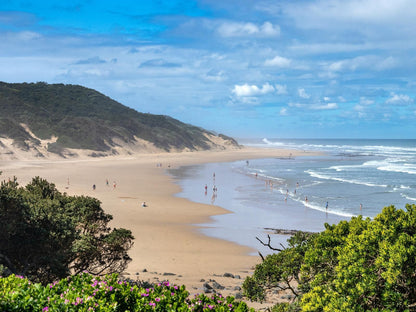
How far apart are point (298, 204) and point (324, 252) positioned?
107 feet

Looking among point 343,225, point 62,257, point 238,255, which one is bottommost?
point 238,255

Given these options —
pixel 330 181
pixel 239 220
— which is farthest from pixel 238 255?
pixel 330 181

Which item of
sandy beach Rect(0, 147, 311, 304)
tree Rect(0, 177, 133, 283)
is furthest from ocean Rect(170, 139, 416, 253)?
Answer: tree Rect(0, 177, 133, 283)

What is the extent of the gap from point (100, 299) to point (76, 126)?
388 feet

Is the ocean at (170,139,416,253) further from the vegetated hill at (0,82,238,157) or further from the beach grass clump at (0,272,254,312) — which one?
the vegetated hill at (0,82,238,157)

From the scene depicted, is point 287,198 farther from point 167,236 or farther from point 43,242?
point 43,242

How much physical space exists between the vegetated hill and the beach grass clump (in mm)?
93377

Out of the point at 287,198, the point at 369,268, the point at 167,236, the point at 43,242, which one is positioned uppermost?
the point at 369,268

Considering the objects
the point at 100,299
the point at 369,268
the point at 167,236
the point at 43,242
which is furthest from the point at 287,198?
the point at 100,299

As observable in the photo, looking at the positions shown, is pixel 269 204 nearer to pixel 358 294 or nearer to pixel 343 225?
pixel 343 225

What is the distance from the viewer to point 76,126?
120 m

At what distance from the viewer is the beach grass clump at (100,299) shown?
745 cm

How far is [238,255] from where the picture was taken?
81.6ft

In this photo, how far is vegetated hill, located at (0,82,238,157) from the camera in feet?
342
